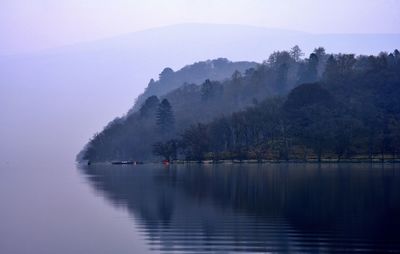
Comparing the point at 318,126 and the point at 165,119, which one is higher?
the point at 165,119

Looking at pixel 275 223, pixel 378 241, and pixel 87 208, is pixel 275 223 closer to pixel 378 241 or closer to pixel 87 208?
pixel 378 241

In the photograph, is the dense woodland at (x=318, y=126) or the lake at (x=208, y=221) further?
the dense woodland at (x=318, y=126)

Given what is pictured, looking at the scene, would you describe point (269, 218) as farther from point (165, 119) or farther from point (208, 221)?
point (165, 119)

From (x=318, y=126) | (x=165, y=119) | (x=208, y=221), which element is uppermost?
(x=165, y=119)

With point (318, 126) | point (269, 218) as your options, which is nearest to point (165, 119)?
point (318, 126)

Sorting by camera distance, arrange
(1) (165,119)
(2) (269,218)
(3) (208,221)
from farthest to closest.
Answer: (1) (165,119) → (2) (269,218) → (3) (208,221)

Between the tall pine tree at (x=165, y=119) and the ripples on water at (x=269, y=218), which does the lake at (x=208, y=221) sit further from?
the tall pine tree at (x=165, y=119)

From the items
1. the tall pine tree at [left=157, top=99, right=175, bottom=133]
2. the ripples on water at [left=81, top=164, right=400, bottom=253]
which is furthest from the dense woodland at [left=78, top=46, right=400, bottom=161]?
the ripples on water at [left=81, top=164, right=400, bottom=253]

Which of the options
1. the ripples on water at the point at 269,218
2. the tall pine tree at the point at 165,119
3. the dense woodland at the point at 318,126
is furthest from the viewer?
the tall pine tree at the point at 165,119

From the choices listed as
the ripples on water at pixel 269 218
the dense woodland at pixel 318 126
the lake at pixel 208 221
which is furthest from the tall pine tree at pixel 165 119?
the lake at pixel 208 221

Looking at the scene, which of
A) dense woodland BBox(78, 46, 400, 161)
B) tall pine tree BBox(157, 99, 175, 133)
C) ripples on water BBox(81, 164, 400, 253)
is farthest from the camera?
tall pine tree BBox(157, 99, 175, 133)

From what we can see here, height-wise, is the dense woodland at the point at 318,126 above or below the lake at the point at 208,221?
above

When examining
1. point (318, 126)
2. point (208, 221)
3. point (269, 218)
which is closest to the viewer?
point (208, 221)

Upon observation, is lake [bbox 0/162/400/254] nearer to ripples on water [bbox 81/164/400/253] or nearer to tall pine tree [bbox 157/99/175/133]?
ripples on water [bbox 81/164/400/253]
